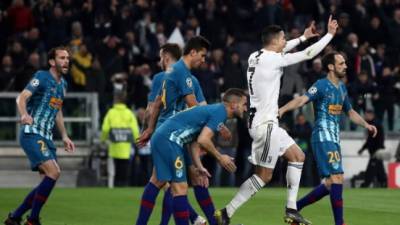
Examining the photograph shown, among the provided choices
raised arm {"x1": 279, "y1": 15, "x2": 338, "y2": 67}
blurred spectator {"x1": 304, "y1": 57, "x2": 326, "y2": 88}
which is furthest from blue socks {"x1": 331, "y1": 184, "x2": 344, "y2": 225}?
blurred spectator {"x1": 304, "y1": 57, "x2": 326, "y2": 88}

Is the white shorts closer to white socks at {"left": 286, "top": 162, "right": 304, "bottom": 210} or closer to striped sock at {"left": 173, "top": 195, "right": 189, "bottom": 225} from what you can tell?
white socks at {"left": 286, "top": 162, "right": 304, "bottom": 210}

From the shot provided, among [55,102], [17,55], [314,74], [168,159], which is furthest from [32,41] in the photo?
[168,159]

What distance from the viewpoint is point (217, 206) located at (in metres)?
19.3

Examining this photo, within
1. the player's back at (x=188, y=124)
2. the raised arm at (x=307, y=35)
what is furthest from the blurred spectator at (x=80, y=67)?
the player's back at (x=188, y=124)

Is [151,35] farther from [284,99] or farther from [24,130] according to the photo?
[24,130]

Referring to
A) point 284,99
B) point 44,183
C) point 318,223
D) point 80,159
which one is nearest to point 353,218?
point 318,223

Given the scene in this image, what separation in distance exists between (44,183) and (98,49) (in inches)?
537

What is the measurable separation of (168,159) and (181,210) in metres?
0.56

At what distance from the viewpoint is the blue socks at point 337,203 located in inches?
573

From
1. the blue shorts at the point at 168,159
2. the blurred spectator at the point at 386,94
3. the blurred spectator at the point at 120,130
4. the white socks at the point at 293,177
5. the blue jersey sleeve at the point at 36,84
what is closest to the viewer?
the blue shorts at the point at 168,159

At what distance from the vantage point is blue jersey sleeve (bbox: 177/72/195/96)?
13.7 metres

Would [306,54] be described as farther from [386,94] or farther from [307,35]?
[386,94]

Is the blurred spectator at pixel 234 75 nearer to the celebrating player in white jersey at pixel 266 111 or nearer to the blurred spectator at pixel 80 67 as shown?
the blurred spectator at pixel 80 67

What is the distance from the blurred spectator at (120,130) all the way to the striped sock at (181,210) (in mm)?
13263
